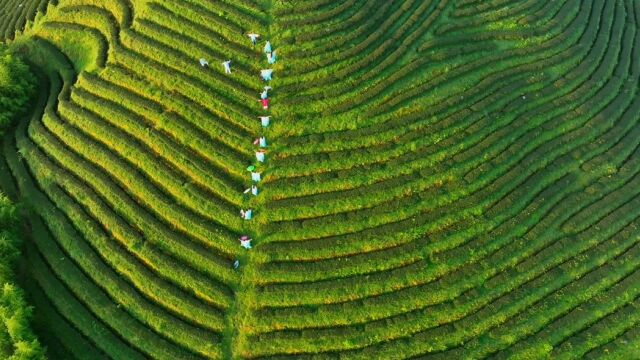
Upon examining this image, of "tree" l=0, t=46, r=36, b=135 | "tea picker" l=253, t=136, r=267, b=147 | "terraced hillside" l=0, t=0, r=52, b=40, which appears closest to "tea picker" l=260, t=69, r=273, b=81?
"tea picker" l=253, t=136, r=267, b=147

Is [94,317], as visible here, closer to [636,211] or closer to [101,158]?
[101,158]

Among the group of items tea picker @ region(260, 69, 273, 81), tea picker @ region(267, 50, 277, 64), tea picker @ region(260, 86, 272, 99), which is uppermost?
tea picker @ region(267, 50, 277, 64)

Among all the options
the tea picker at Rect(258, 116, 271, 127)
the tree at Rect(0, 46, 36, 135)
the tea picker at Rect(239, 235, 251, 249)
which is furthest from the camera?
the tree at Rect(0, 46, 36, 135)

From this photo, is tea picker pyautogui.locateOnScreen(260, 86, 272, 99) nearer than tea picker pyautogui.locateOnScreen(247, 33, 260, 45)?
Yes

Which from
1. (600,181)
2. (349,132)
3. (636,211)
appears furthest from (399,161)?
(636,211)

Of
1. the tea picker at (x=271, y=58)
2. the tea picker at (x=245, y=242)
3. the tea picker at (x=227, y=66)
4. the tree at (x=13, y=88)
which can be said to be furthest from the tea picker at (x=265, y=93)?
the tree at (x=13, y=88)

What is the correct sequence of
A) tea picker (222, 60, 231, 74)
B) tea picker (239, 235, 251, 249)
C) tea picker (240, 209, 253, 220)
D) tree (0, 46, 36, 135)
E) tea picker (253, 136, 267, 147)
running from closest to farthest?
tea picker (239, 235, 251, 249), tea picker (240, 209, 253, 220), tea picker (253, 136, 267, 147), tea picker (222, 60, 231, 74), tree (0, 46, 36, 135)

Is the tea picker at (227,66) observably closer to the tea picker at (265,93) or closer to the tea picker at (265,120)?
the tea picker at (265,93)

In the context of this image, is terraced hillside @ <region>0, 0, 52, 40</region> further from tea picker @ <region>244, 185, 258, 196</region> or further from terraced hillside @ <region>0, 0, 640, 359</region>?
tea picker @ <region>244, 185, 258, 196</region>

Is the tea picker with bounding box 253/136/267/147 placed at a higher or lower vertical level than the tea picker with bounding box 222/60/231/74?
lower
